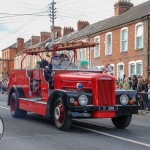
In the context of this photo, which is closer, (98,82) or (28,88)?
(98,82)

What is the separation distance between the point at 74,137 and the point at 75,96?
4.10 ft

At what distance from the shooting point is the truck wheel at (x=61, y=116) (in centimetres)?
1120

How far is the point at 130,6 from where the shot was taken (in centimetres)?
3819

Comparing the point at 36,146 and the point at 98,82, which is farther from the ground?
the point at 98,82

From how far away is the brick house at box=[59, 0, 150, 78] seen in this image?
29125 millimetres

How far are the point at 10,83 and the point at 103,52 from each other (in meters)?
20.1

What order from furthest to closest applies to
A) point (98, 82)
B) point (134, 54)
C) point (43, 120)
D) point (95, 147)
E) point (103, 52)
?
point (103, 52) → point (134, 54) → point (43, 120) → point (98, 82) → point (95, 147)

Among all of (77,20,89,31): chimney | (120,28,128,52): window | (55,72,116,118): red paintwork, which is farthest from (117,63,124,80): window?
(55,72,116,118): red paintwork

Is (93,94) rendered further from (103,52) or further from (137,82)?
(103,52)

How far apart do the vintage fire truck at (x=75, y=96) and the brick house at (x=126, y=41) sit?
1518 centimetres

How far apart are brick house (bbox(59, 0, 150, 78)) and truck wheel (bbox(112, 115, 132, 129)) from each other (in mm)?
15990

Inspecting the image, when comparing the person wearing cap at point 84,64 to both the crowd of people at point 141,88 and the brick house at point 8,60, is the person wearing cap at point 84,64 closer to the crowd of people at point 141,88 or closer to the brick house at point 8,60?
the crowd of people at point 141,88

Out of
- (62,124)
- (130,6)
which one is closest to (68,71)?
(62,124)

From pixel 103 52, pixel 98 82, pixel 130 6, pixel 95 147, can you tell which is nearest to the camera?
pixel 95 147
